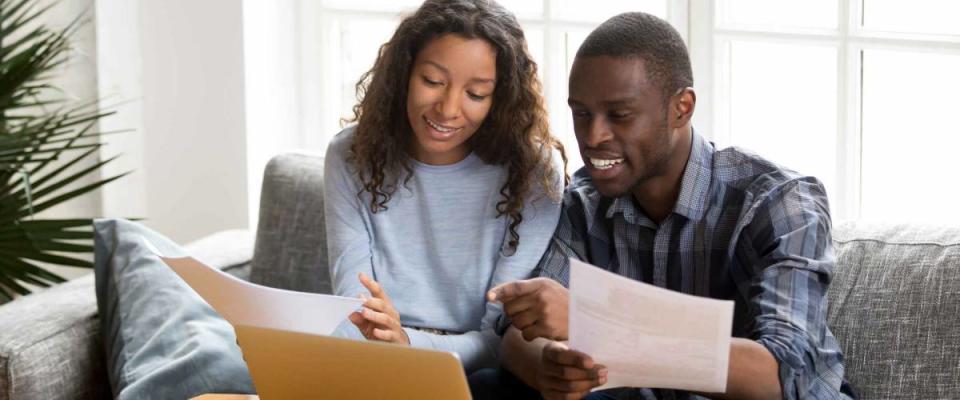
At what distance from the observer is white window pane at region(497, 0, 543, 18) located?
302 cm

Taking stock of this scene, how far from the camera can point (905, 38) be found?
8.29ft

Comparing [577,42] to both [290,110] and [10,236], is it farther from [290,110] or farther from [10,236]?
[10,236]

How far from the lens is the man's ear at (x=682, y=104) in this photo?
199 centimetres

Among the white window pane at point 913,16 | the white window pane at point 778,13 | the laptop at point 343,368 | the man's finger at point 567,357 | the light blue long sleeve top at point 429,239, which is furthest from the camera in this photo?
the white window pane at point 778,13

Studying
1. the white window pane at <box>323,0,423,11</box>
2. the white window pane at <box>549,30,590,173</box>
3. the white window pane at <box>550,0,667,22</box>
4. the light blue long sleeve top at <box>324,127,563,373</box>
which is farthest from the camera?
the white window pane at <box>323,0,423,11</box>

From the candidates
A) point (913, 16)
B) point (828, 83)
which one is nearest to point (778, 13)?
point (828, 83)

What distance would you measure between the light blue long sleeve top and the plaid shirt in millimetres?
131

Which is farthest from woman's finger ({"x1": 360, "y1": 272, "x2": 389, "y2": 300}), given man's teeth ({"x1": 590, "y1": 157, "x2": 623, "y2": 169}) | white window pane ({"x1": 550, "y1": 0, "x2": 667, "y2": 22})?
white window pane ({"x1": 550, "y1": 0, "x2": 667, "y2": 22})

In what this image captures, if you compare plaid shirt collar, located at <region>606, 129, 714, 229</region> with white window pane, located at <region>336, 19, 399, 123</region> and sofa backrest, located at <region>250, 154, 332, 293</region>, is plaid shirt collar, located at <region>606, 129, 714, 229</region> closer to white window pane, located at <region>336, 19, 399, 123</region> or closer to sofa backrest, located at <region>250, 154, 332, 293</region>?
sofa backrest, located at <region>250, 154, 332, 293</region>

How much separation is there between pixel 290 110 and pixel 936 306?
1.83 metres

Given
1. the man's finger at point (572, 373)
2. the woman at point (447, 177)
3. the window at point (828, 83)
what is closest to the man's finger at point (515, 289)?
the man's finger at point (572, 373)

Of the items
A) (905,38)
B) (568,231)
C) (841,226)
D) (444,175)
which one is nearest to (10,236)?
(444,175)

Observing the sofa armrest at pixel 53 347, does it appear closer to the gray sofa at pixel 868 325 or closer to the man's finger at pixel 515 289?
the gray sofa at pixel 868 325

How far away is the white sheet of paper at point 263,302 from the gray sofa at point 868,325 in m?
0.51
